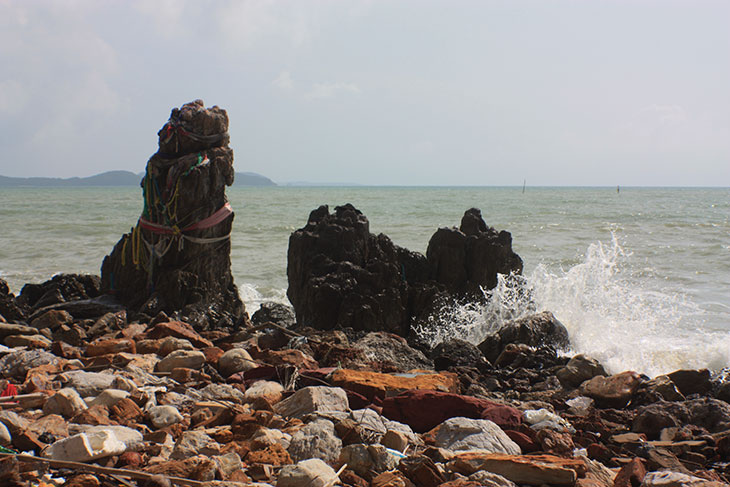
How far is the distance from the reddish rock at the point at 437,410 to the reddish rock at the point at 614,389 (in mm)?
1270

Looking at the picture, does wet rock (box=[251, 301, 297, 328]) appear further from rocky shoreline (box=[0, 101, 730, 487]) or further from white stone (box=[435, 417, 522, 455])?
white stone (box=[435, 417, 522, 455])

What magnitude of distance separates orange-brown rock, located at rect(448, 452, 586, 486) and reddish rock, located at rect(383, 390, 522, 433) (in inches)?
25.0

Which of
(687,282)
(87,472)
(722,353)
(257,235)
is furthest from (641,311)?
Answer: (257,235)

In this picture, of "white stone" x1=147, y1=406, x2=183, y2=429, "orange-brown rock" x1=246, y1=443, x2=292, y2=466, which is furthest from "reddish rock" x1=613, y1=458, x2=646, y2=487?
"white stone" x1=147, y1=406, x2=183, y2=429

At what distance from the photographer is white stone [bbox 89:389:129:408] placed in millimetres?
3069

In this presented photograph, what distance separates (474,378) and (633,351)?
2.42 metres

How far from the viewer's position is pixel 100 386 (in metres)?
3.42

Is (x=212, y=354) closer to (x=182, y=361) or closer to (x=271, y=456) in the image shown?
(x=182, y=361)

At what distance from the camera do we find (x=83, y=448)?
2.33m

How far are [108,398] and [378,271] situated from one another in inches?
161

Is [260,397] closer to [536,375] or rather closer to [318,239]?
[536,375]

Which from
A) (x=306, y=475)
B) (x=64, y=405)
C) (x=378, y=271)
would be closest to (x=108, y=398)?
(x=64, y=405)

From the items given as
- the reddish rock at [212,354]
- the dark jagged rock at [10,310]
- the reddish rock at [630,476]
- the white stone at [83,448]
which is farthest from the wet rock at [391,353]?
the dark jagged rock at [10,310]

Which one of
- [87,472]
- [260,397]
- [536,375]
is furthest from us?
[536,375]
